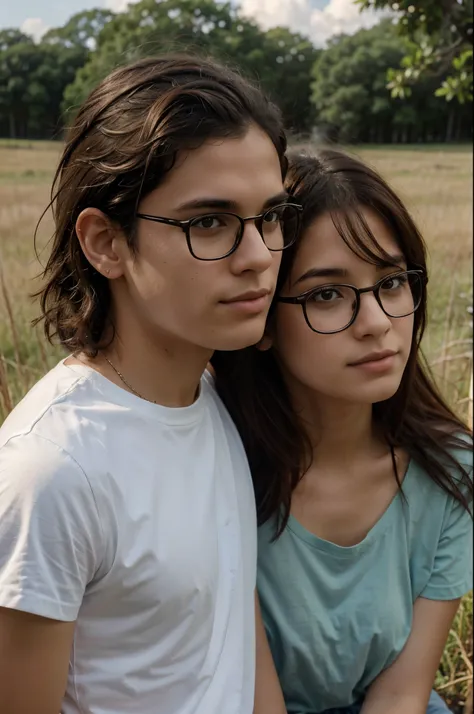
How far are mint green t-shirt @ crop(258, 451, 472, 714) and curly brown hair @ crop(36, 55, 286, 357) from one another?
2.17 ft

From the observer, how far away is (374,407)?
1.72m

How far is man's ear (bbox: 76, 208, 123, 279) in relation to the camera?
47.6 inches

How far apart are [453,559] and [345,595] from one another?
0.28 m

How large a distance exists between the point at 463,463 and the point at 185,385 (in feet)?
2.47

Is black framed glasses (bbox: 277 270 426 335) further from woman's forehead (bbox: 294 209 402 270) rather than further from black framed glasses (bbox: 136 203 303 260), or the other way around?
black framed glasses (bbox: 136 203 303 260)

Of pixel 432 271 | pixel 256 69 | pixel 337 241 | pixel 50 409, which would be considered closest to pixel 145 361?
pixel 50 409

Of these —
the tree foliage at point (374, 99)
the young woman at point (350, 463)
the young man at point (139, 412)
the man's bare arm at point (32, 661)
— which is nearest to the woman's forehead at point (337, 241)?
the young woman at point (350, 463)

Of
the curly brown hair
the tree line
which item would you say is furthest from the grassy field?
the curly brown hair

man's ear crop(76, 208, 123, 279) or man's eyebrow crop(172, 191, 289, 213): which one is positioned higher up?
man's eyebrow crop(172, 191, 289, 213)

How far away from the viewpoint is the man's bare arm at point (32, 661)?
103cm

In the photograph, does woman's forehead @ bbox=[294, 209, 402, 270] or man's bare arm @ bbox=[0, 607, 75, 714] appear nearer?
man's bare arm @ bbox=[0, 607, 75, 714]

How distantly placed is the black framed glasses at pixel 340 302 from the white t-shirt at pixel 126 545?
0.29 m

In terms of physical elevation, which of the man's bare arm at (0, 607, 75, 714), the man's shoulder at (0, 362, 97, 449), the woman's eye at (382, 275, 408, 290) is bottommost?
the man's bare arm at (0, 607, 75, 714)

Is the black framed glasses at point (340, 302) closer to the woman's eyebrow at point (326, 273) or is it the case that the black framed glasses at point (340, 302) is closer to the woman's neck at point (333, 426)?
the woman's eyebrow at point (326, 273)
